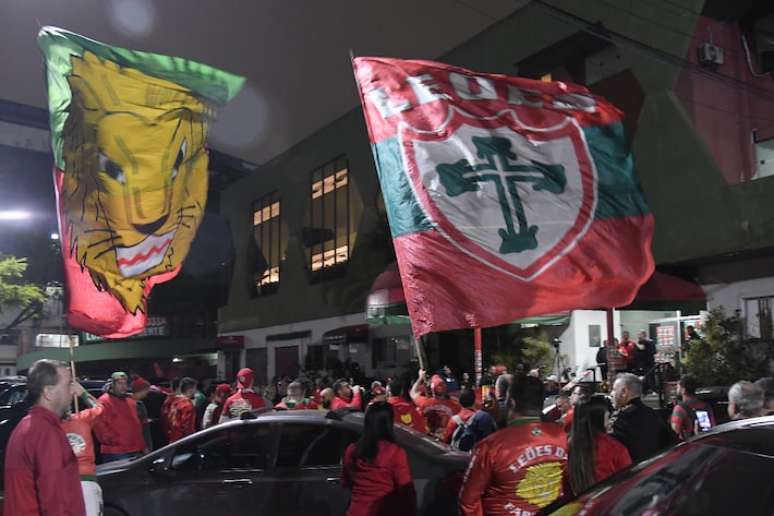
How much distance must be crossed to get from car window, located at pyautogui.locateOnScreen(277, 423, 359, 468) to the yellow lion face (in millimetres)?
2375

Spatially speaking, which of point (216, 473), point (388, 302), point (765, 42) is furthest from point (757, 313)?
point (216, 473)

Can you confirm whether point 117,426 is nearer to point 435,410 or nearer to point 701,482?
point 435,410

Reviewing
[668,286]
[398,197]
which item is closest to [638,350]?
[668,286]

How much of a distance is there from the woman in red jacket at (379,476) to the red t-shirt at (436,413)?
4.46m

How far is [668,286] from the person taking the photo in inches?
565

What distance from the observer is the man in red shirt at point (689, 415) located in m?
7.92

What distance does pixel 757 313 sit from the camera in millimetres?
15625

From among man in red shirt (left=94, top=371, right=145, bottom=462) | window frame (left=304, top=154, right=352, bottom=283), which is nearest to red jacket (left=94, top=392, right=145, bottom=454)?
man in red shirt (left=94, top=371, right=145, bottom=462)

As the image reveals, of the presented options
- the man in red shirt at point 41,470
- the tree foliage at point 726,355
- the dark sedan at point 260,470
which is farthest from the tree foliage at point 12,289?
the man in red shirt at point 41,470

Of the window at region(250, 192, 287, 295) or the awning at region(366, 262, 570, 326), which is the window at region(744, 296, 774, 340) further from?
the window at region(250, 192, 287, 295)

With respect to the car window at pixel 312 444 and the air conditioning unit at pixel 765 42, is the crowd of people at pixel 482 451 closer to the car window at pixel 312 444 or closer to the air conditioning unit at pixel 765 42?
the car window at pixel 312 444

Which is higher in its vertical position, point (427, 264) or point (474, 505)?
point (427, 264)

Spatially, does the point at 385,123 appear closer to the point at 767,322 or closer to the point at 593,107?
the point at 593,107

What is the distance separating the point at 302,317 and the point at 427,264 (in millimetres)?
31777
